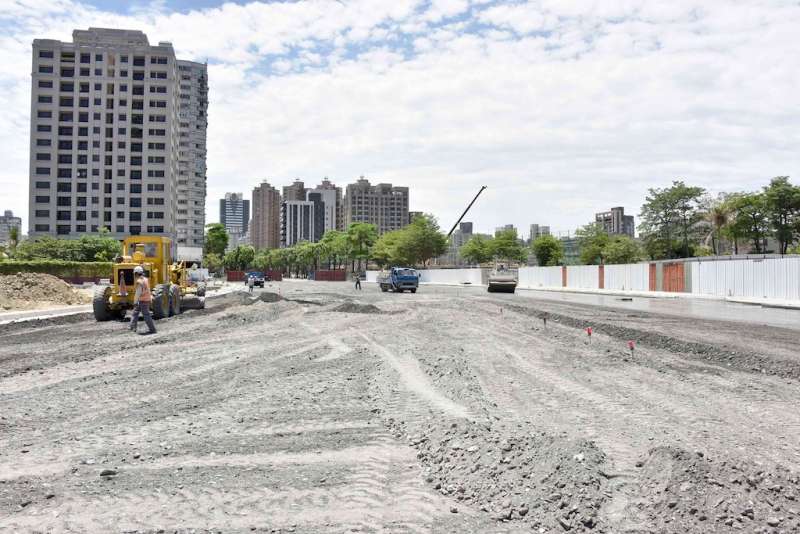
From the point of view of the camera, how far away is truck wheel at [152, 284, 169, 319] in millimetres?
20141

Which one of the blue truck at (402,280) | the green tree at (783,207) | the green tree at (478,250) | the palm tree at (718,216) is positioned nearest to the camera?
the blue truck at (402,280)

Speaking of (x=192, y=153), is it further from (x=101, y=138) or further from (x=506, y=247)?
(x=506, y=247)

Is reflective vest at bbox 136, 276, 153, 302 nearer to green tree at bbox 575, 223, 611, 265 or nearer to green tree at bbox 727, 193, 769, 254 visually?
green tree at bbox 727, 193, 769, 254

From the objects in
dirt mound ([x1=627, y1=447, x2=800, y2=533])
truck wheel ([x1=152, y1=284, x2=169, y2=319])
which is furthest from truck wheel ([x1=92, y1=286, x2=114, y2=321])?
dirt mound ([x1=627, y1=447, x2=800, y2=533])

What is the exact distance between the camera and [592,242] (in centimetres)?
9019

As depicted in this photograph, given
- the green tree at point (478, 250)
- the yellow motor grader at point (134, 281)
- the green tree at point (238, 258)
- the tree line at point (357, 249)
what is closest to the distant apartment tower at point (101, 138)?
the tree line at point (357, 249)

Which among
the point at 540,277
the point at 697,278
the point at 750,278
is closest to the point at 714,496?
the point at 750,278

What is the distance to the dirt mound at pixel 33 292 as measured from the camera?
27.0 metres

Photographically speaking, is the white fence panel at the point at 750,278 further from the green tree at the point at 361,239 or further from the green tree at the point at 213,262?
the green tree at the point at 213,262

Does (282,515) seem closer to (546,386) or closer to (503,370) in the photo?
(546,386)

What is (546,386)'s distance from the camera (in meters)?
9.11

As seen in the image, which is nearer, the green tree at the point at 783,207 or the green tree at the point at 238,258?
the green tree at the point at 783,207

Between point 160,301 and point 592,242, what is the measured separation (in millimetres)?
79327

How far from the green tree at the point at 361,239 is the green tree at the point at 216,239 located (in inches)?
1856
